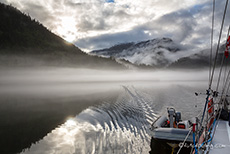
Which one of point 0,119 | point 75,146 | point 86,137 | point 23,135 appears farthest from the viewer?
point 0,119

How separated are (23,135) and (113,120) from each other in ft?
30.5

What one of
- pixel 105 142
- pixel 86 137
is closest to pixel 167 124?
pixel 105 142

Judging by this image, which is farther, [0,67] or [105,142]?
[0,67]

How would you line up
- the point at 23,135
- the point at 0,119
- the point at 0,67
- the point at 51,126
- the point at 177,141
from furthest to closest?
the point at 0,67
the point at 0,119
the point at 51,126
the point at 23,135
the point at 177,141

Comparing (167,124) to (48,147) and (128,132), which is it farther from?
(48,147)

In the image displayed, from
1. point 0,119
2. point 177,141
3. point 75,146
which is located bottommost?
point 0,119

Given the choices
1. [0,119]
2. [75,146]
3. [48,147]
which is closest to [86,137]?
[75,146]

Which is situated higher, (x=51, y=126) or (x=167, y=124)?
(x=167, y=124)

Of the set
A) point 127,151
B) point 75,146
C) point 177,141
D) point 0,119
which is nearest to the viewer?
point 177,141

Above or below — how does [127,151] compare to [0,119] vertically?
above

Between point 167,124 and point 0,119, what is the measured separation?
22.1 m

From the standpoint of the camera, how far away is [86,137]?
1309 centimetres

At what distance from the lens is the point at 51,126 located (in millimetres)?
17672

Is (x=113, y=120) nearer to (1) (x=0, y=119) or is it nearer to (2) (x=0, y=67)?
(1) (x=0, y=119)
